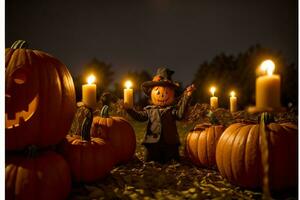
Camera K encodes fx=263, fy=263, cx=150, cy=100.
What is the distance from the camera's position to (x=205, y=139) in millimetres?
3180

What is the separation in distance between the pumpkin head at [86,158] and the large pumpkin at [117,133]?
585 mm

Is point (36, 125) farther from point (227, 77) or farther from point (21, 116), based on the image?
point (227, 77)

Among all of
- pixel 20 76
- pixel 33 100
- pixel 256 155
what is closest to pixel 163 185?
pixel 256 155

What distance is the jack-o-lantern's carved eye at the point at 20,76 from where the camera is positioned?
2085 mm

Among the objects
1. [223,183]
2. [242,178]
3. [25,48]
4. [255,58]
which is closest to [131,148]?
[223,183]

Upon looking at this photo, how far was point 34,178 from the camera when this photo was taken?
195 cm

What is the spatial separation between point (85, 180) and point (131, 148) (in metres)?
1.00

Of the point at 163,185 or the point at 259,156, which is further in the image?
the point at 163,185

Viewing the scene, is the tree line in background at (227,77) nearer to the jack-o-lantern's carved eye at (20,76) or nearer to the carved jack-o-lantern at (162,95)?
the carved jack-o-lantern at (162,95)

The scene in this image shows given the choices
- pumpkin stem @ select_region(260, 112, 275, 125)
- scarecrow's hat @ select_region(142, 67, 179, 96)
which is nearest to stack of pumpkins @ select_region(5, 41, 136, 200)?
scarecrow's hat @ select_region(142, 67, 179, 96)

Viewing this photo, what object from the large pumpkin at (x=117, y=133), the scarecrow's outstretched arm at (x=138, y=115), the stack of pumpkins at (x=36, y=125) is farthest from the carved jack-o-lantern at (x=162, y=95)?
the stack of pumpkins at (x=36, y=125)

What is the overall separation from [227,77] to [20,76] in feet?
25.1

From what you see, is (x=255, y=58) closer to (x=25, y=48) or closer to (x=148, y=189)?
(x=148, y=189)

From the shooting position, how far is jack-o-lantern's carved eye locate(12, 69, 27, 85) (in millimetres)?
2085
